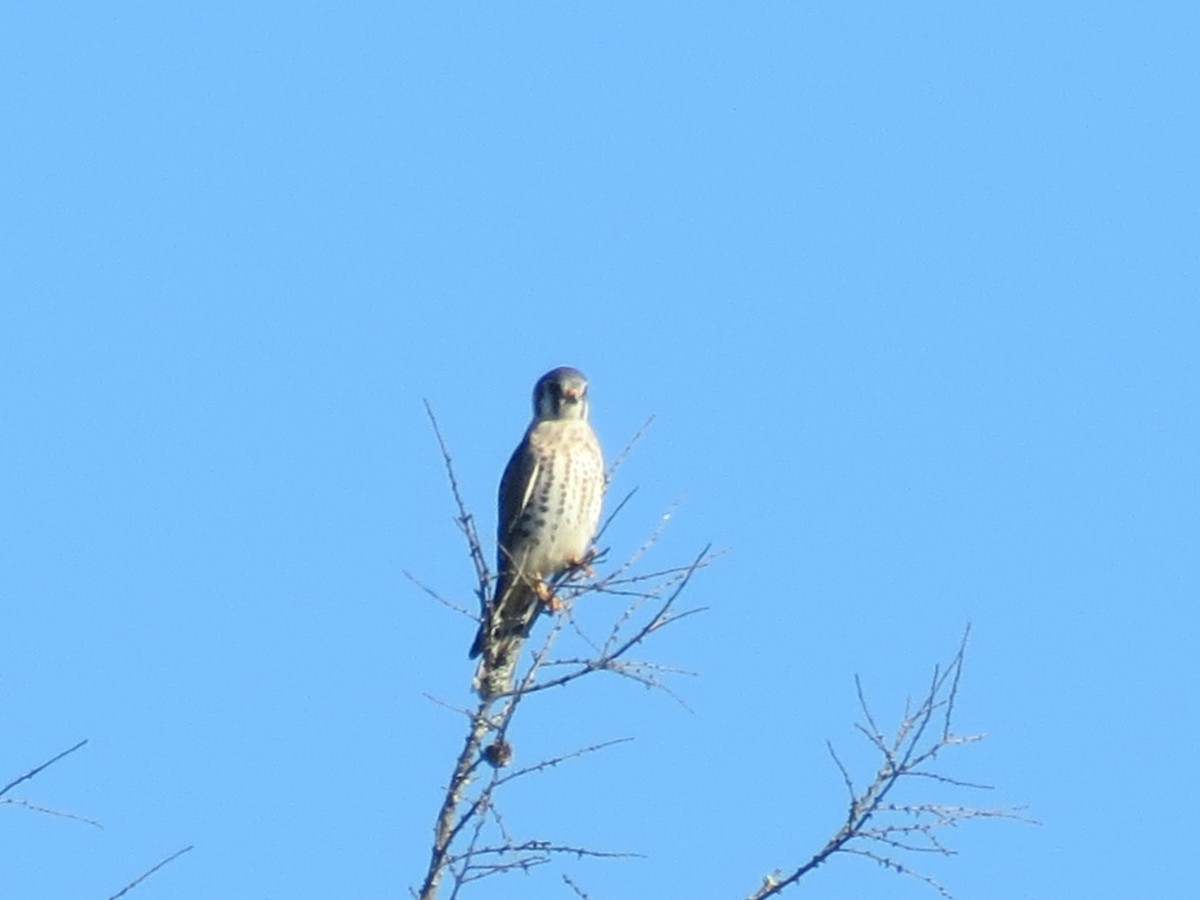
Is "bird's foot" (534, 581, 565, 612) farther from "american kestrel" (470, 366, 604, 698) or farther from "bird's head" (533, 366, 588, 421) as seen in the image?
"bird's head" (533, 366, 588, 421)

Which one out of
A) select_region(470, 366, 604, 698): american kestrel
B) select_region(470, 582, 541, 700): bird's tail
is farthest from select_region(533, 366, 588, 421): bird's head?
select_region(470, 582, 541, 700): bird's tail

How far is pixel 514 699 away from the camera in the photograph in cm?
505

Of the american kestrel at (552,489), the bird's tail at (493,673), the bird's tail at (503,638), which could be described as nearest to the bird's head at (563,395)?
the american kestrel at (552,489)

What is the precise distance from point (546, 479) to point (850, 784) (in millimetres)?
2983

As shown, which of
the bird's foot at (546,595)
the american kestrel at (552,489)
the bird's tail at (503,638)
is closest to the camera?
the bird's tail at (503,638)

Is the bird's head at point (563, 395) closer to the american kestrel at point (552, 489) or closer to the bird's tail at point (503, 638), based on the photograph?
the american kestrel at point (552, 489)

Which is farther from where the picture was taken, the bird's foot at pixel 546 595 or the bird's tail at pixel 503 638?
the bird's foot at pixel 546 595

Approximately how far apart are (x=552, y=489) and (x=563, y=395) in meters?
0.42

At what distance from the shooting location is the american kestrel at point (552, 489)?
7.57m

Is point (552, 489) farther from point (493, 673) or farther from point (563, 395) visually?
point (493, 673)

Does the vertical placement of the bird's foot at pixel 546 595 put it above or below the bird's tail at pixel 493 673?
above

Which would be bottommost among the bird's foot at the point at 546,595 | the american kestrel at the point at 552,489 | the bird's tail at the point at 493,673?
the bird's tail at the point at 493,673

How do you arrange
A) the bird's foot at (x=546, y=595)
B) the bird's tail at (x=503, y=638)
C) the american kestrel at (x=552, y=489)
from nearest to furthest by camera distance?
the bird's tail at (x=503, y=638)
the bird's foot at (x=546, y=595)
the american kestrel at (x=552, y=489)

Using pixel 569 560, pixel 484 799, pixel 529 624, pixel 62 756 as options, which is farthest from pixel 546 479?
pixel 62 756
